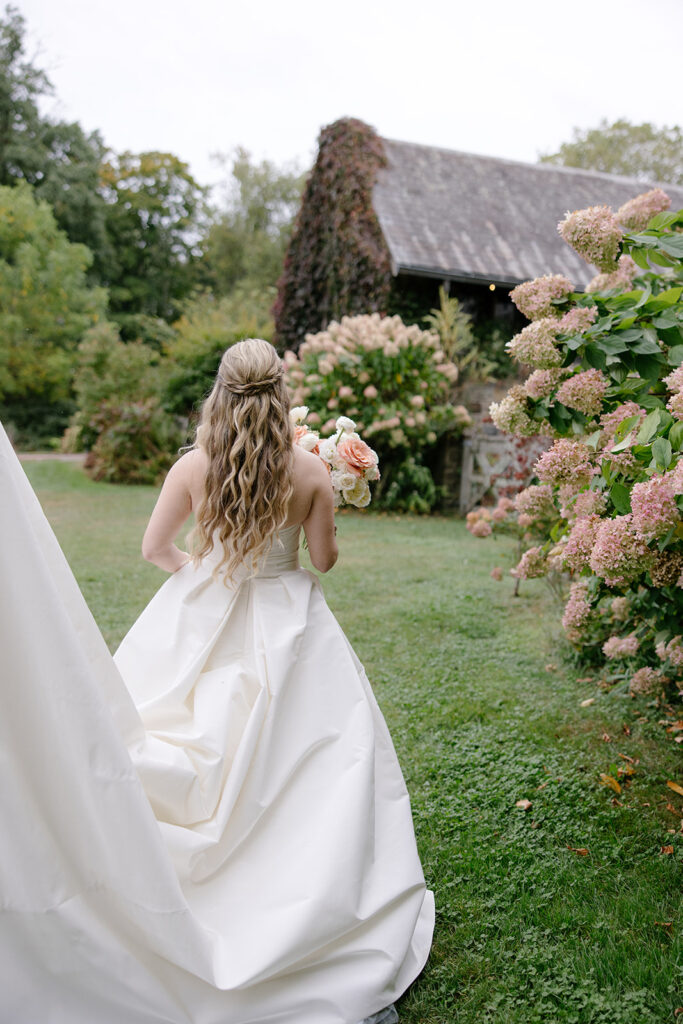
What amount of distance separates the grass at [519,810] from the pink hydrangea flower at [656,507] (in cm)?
136

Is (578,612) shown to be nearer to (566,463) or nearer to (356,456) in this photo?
(566,463)

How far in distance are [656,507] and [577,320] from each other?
116 cm

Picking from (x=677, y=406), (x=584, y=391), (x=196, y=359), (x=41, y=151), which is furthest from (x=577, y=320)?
(x=41, y=151)

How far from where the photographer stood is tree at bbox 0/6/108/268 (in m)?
27.4

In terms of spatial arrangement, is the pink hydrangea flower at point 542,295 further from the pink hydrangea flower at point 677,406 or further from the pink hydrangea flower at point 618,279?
the pink hydrangea flower at point 677,406

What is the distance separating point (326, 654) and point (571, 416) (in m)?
1.41

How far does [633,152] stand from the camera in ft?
101

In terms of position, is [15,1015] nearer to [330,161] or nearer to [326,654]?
[326,654]

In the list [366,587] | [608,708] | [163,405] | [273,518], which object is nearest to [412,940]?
[273,518]

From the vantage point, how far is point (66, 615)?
1.66 meters

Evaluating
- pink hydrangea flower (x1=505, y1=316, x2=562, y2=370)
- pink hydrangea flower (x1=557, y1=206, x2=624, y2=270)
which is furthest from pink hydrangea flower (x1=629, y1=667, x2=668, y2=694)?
pink hydrangea flower (x1=557, y1=206, x2=624, y2=270)

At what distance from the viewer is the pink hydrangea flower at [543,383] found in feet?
9.56

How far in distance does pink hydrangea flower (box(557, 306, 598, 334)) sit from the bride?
1.17m

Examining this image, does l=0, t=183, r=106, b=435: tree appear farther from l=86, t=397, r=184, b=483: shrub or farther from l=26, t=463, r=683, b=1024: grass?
l=26, t=463, r=683, b=1024: grass
